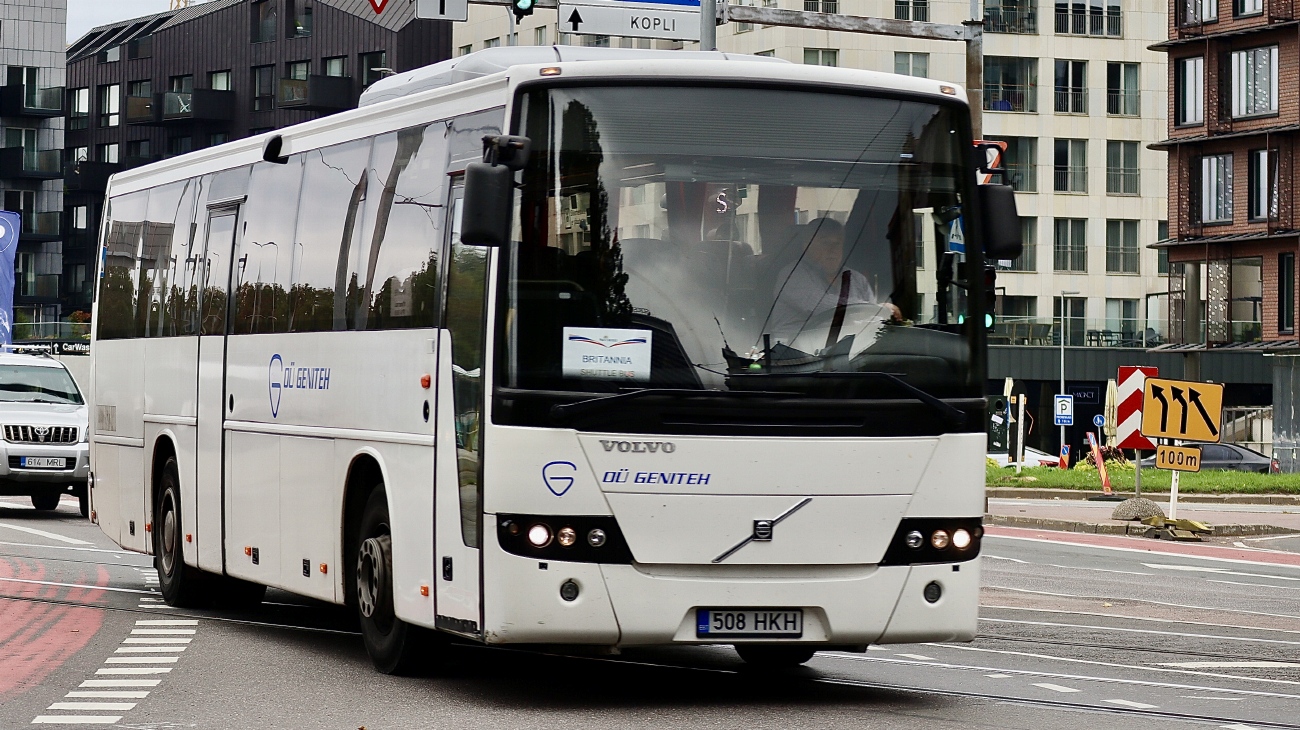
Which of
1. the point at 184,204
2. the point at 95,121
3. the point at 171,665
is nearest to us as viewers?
the point at 171,665

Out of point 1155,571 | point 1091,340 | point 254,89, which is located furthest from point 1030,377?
point 1155,571

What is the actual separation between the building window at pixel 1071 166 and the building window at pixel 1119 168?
39.7 inches

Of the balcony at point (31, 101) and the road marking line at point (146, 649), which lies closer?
the road marking line at point (146, 649)

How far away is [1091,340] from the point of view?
8169cm

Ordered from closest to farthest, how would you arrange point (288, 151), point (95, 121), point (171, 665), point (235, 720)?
1. point (235, 720)
2. point (171, 665)
3. point (288, 151)
4. point (95, 121)

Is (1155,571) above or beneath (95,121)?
beneath

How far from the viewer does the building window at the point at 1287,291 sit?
6719cm

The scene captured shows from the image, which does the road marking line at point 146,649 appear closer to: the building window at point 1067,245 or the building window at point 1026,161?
the building window at point 1026,161

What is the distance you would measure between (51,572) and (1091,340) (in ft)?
219

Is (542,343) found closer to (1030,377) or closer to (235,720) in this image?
(235,720)

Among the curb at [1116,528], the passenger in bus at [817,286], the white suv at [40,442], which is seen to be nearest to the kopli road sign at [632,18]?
the white suv at [40,442]

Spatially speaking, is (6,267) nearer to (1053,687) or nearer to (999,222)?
(1053,687)

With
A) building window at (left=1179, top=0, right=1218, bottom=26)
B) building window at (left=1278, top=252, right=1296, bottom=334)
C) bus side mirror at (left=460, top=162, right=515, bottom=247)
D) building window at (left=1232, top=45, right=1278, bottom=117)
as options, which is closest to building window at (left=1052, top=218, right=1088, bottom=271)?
building window at (left=1179, top=0, right=1218, bottom=26)

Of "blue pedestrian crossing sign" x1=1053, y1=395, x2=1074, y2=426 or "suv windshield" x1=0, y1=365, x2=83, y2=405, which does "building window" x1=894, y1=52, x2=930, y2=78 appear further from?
"suv windshield" x1=0, y1=365, x2=83, y2=405
